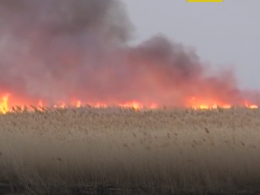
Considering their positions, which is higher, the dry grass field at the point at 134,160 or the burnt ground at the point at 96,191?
the dry grass field at the point at 134,160

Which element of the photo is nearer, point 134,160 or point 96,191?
point 96,191

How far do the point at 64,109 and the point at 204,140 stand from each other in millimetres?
6765

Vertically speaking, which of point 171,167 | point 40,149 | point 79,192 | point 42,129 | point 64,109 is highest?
point 64,109

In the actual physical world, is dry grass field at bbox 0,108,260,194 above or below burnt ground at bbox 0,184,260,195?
above

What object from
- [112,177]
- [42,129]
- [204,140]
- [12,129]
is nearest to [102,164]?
[112,177]

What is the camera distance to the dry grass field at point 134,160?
775 cm

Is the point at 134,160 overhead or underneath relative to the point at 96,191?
overhead

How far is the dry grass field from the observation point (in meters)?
7.75

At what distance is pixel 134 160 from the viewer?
8.38 metres

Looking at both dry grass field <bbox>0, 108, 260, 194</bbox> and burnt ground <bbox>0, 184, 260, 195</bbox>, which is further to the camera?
dry grass field <bbox>0, 108, 260, 194</bbox>

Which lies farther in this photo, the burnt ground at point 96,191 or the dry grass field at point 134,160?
the dry grass field at point 134,160

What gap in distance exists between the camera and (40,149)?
9.15 m

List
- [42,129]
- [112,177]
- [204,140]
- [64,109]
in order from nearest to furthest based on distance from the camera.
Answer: [112,177]
[204,140]
[42,129]
[64,109]

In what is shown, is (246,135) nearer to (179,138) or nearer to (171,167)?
(179,138)
